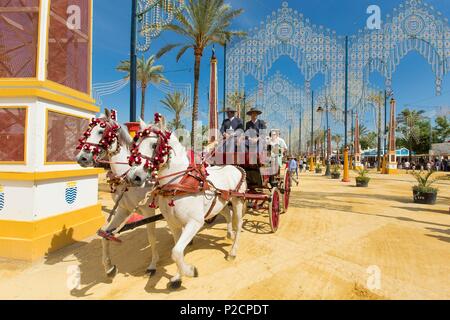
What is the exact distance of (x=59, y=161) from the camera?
5.26m

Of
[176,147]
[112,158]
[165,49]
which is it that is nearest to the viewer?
[176,147]

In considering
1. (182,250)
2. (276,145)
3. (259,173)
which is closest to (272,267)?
(182,250)

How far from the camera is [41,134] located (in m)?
4.73

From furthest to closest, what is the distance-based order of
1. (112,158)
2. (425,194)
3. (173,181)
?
1. (425,194)
2. (112,158)
3. (173,181)

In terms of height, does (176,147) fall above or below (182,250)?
above

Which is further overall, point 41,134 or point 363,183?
point 363,183

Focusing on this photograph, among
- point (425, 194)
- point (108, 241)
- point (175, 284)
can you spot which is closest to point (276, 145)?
point (175, 284)

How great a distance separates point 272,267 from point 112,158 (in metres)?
3.20

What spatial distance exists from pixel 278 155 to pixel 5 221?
252 inches

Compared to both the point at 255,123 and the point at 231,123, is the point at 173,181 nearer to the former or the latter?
the point at 231,123

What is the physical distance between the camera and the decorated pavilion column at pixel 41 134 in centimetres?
457

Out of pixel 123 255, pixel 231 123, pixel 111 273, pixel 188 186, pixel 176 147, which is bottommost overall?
pixel 123 255

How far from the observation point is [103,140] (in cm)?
366
